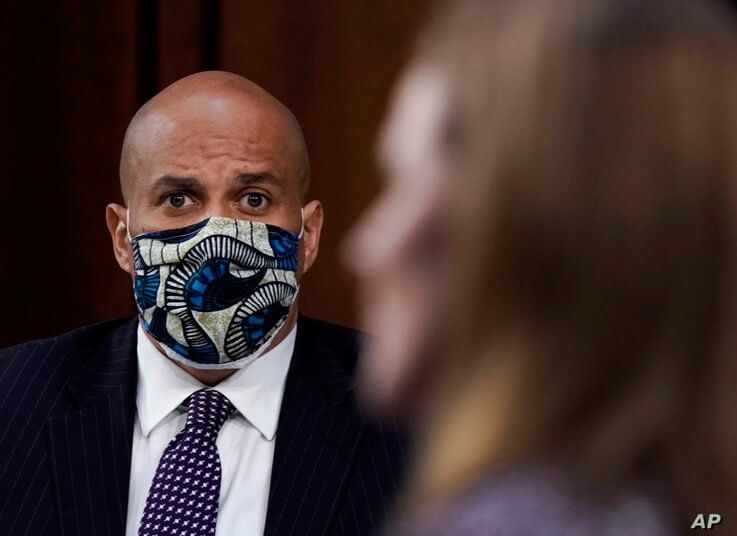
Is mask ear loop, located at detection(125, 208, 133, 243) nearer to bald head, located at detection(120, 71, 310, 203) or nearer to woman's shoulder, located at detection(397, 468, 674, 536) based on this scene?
bald head, located at detection(120, 71, 310, 203)

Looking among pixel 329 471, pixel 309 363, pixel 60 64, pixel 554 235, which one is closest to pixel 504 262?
pixel 554 235

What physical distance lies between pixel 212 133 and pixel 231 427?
1.57 ft

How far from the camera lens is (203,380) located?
1.85 m

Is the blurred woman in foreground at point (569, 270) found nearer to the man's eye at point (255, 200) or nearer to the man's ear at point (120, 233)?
the man's eye at point (255, 200)

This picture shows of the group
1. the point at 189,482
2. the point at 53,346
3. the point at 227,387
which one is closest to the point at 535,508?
the point at 189,482

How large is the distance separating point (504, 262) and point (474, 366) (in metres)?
0.06

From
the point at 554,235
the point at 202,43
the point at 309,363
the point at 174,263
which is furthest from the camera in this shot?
the point at 202,43

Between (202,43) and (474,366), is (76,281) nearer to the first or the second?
(202,43)

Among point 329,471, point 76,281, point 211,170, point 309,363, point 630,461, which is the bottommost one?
point 630,461

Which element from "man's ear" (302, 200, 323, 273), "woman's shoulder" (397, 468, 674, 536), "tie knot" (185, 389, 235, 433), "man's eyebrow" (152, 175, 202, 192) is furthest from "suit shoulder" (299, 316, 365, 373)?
"woman's shoulder" (397, 468, 674, 536)

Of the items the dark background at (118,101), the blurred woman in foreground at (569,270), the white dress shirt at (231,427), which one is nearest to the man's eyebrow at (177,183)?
the white dress shirt at (231,427)

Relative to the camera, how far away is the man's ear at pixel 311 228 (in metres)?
1.94

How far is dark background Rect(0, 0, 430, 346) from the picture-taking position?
2.34 m

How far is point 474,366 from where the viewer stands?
0.62 metres
